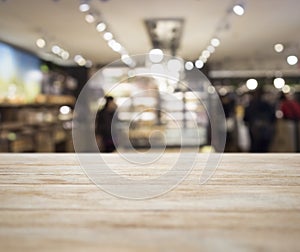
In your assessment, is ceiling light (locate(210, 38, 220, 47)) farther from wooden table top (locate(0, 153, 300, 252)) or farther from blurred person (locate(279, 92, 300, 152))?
wooden table top (locate(0, 153, 300, 252))

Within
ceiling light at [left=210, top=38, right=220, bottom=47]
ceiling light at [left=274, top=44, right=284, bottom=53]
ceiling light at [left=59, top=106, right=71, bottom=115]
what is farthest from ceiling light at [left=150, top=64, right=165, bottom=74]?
ceiling light at [left=59, top=106, right=71, bottom=115]

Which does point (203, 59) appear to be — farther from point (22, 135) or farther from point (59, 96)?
point (22, 135)

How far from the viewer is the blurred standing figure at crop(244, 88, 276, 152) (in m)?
6.25

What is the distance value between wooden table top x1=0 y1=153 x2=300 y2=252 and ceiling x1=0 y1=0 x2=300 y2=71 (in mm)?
4607

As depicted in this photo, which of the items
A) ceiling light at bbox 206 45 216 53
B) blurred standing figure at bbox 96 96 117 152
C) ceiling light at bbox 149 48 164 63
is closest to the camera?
ceiling light at bbox 149 48 164 63

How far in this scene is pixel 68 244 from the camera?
0.51 meters

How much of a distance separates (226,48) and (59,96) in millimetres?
5165

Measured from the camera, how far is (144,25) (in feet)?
22.2

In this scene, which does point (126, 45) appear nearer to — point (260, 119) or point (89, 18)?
point (89, 18)

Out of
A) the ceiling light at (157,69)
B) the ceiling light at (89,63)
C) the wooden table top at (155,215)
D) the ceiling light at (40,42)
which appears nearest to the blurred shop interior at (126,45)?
the ceiling light at (40,42)

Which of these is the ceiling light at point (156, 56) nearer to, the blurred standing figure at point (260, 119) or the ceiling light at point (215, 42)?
the blurred standing figure at point (260, 119)

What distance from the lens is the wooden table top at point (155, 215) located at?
20.3 inches

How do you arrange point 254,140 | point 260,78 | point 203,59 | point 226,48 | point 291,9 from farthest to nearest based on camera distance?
point 260,78
point 203,59
point 226,48
point 254,140
point 291,9

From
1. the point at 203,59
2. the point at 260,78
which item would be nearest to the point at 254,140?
the point at 203,59
